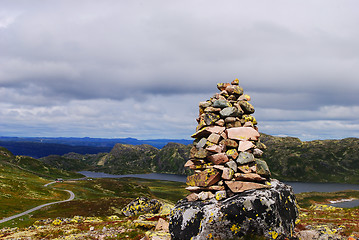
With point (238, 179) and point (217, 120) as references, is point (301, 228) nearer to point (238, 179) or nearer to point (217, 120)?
point (238, 179)

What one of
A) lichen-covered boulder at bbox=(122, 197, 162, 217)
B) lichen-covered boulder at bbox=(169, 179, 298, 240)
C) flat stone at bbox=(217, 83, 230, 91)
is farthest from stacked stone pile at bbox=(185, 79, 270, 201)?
lichen-covered boulder at bbox=(122, 197, 162, 217)

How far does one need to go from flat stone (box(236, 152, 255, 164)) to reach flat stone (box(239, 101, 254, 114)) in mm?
4413

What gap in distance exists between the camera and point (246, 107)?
57.5ft

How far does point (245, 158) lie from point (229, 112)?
12.7 feet

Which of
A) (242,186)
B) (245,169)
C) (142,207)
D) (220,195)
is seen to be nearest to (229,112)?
(245,169)

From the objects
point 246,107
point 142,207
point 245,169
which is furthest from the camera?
point 142,207

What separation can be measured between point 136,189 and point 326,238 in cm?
18811

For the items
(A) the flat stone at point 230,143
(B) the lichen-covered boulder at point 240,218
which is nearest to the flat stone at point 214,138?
(A) the flat stone at point 230,143

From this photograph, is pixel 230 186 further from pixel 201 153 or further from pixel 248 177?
pixel 201 153

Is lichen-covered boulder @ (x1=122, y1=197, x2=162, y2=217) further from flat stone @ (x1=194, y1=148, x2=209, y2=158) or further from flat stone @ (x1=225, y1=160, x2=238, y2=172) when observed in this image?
flat stone @ (x1=225, y1=160, x2=238, y2=172)

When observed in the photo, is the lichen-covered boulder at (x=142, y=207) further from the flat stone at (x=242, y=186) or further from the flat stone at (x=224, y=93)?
the flat stone at (x=242, y=186)

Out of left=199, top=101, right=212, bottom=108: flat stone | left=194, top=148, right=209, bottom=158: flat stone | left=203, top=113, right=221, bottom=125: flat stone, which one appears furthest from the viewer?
left=199, top=101, right=212, bottom=108: flat stone

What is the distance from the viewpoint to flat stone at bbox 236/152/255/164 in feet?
47.8

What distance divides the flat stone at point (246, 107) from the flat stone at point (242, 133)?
85.6 inches
